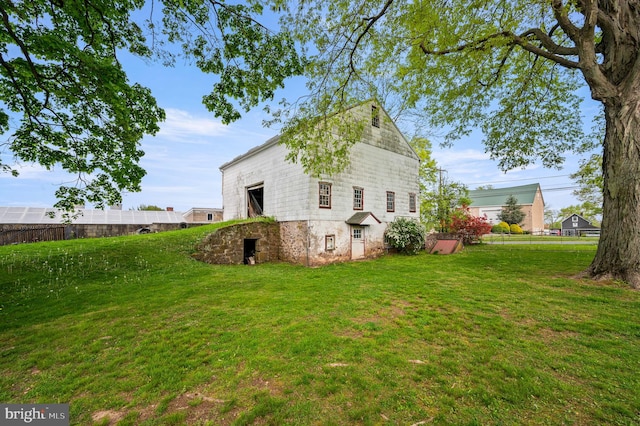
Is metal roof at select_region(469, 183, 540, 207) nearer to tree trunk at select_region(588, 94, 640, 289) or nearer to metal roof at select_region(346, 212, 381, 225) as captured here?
metal roof at select_region(346, 212, 381, 225)

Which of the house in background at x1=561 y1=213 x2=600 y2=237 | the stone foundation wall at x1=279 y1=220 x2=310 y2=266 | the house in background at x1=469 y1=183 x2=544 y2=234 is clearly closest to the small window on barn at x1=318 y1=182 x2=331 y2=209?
the stone foundation wall at x1=279 y1=220 x2=310 y2=266

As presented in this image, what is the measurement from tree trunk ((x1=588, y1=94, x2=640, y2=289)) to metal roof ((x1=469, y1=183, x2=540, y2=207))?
4184 cm

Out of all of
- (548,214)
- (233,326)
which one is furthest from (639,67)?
(548,214)

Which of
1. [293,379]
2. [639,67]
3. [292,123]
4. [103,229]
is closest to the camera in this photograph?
[293,379]

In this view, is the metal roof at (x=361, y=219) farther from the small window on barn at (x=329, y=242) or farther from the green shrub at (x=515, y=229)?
the green shrub at (x=515, y=229)

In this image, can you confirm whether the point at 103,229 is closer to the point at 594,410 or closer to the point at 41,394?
the point at 41,394

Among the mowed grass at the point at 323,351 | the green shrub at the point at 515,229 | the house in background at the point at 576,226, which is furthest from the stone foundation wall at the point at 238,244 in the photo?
the house in background at the point at 576,226

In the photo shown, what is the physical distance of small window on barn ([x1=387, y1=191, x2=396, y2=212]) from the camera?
15391mm

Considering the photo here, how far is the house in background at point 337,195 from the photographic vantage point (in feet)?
39.5

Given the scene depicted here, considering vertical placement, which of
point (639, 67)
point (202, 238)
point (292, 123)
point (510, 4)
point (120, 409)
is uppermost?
point (510, 4)

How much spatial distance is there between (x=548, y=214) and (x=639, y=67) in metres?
62.4

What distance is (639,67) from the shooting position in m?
6.44

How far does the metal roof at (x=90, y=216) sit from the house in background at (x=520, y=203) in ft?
156

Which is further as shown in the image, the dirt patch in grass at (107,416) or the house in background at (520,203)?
the house in background at (520,203)
